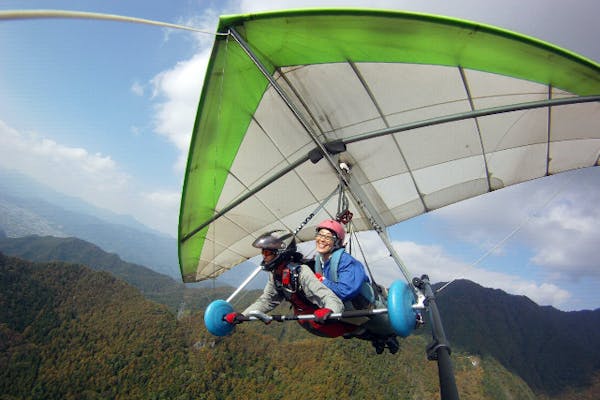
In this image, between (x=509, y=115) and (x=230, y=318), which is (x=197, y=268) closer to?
(x=230, y=318)

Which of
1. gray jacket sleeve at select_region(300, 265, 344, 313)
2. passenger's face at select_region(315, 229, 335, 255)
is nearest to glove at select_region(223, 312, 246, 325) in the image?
gray jacket sleeve at select_region(300, 265, 344, 313)

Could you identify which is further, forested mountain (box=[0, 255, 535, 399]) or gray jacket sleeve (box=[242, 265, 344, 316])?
forested mountain (box=[0, 255, 535, 399])

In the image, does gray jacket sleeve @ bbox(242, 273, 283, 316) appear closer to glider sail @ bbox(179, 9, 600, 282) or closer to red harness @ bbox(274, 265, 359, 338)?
red harness @ bbox(274, 265, 359, 338)

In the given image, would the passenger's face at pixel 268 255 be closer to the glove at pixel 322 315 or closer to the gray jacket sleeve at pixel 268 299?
the gray jacket sleeve at pixel 268 299

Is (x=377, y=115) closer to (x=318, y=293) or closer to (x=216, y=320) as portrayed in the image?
(x=318, y=293)

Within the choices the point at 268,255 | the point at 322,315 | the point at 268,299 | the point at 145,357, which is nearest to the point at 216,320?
the point at 268,299

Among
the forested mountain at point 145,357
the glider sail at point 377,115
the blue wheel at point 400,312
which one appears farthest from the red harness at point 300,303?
the forested mountain at point 145,357
